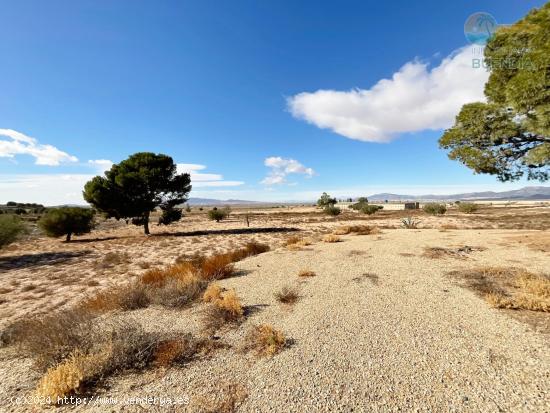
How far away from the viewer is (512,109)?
10531 mm

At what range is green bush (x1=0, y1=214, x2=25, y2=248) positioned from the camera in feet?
64.9

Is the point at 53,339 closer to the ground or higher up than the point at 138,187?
closer to the ground

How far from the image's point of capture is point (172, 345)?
17.7ft

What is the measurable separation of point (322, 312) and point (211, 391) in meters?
3.67

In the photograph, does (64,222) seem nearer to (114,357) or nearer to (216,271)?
(216,271)

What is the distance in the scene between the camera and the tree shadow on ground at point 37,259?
16591 mm

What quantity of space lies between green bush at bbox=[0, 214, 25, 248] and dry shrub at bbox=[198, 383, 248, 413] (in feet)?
82.6

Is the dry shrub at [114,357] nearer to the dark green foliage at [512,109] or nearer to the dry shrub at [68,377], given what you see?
the dry shrub at [68,377]

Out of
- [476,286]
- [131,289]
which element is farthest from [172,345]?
[476,286]

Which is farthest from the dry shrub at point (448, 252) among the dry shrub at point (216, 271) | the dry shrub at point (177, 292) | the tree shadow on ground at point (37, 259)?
the tree shadow on ground at point (37, 259)

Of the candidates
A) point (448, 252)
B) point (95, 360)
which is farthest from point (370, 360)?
point (448, 252)

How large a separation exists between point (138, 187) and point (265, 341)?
95.6ft

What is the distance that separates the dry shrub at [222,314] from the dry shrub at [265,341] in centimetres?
89

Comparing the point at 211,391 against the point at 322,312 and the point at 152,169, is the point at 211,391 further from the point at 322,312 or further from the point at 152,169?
the point at 152,169
